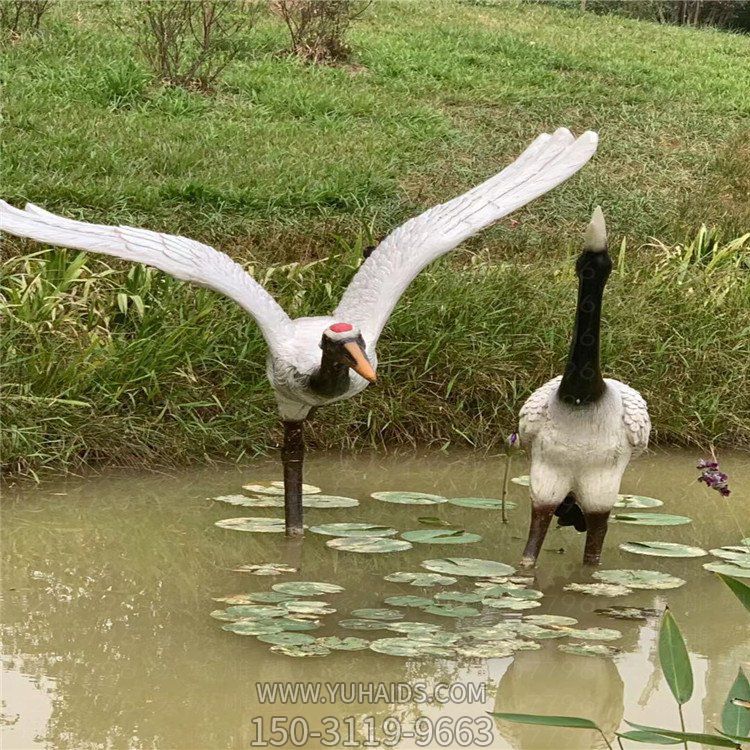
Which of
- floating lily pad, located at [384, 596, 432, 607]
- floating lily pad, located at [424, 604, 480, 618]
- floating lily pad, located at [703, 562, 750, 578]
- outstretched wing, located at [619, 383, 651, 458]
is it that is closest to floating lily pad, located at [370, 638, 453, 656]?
floating lily pad, located at [424, 604, 480, 618]

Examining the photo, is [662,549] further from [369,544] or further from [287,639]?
[287,639]

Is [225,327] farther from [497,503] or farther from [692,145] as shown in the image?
[692,145]

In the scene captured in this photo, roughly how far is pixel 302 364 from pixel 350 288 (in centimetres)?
45

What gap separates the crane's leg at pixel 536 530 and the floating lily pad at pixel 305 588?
0.67 meters

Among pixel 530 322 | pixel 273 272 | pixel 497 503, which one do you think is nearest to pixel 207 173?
pixel 273 272

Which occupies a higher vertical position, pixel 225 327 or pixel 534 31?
pixel 534 31

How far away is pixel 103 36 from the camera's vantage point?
1172 centimetres

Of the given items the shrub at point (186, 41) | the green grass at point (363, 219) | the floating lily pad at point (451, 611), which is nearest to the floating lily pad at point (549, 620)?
the floating lily pad at point (451, 611)

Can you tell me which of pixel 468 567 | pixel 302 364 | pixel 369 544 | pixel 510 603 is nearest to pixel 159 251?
pixel 302 364

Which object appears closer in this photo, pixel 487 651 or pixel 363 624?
pixel 487 651

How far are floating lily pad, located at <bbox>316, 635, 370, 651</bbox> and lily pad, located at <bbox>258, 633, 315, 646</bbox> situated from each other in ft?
0.12

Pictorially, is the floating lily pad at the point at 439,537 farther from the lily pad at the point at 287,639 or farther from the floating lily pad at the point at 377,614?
the lily pad at the point at 287,639

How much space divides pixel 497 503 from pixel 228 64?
6.92 metres

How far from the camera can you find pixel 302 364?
4652mm
